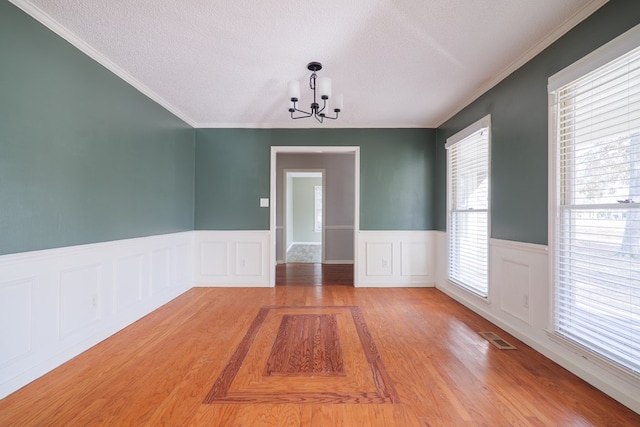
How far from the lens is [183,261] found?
4.03m

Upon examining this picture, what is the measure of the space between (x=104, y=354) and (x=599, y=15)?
14.1 ft

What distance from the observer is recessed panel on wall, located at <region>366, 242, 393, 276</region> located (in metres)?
4.42

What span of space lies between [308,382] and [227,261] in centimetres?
282

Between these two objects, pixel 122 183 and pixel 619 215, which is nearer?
pixel 619 215

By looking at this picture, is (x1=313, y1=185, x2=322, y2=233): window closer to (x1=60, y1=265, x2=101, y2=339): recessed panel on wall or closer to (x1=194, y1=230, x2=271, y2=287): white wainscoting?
(x1=194, y1=230, x2=271, y2=287): white wainscoting

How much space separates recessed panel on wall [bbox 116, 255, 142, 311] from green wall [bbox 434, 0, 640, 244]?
12.3 ft

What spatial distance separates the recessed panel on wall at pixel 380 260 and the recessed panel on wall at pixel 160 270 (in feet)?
9.19

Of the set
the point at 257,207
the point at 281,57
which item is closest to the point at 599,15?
the point at 281,57

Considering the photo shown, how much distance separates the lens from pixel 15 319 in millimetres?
1794

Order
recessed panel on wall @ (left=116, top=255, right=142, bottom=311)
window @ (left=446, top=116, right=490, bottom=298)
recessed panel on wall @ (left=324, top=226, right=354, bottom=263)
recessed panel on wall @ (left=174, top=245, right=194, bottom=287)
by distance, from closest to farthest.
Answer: recessed panel on wall @ (left=116, top=255, right=142, bottom=311)
window @ (left=446, top=116, right=490, bottom=298)
recessed panel on wall @ (left=174, top=245, right=194, bottom=287)
recessed panel on wall @ (left=324, top=226, right=354, bottom=263)

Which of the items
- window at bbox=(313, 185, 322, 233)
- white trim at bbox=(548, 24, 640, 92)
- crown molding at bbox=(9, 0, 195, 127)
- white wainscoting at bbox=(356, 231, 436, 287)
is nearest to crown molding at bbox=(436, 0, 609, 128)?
white trim at bbox=(548, 24, 640, 92)

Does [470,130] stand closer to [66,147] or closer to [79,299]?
[66,147]

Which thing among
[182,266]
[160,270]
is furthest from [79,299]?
[182,266]

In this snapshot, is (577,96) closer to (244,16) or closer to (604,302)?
(604,302)
